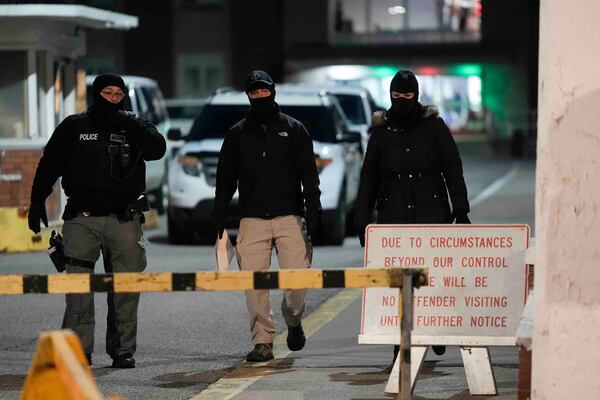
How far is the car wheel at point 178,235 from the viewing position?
65.2ft

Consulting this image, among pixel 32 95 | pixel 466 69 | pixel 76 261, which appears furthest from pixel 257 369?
pixel 466 69

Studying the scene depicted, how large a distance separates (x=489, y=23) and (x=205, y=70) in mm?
10612

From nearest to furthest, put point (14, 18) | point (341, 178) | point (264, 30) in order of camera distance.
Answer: point (341, 178)
point (14, 18)
point (264, 30)

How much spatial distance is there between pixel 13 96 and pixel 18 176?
47.7 inches

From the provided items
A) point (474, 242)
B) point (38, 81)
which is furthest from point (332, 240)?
point (474, 242)

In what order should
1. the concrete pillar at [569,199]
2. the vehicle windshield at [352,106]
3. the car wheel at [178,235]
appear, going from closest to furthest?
the concrete pillar at [569,199] < the car wheel at [178,235] < the vehicle windshield at [352,106]

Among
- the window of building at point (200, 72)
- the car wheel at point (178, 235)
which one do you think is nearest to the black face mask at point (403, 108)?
the car wheel at point (178, 235)

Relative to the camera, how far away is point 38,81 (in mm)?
21328

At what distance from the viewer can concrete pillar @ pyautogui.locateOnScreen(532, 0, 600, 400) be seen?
290 inches

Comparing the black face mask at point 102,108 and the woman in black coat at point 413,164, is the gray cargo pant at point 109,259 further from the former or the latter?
the woman in black coat at point 413,164

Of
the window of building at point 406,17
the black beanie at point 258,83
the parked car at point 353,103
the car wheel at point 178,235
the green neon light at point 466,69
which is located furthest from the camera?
the window of building at point 406,17

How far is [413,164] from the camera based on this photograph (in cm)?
1030

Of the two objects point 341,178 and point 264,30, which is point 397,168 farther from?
point 264,30

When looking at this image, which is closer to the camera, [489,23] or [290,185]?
[290,185]
